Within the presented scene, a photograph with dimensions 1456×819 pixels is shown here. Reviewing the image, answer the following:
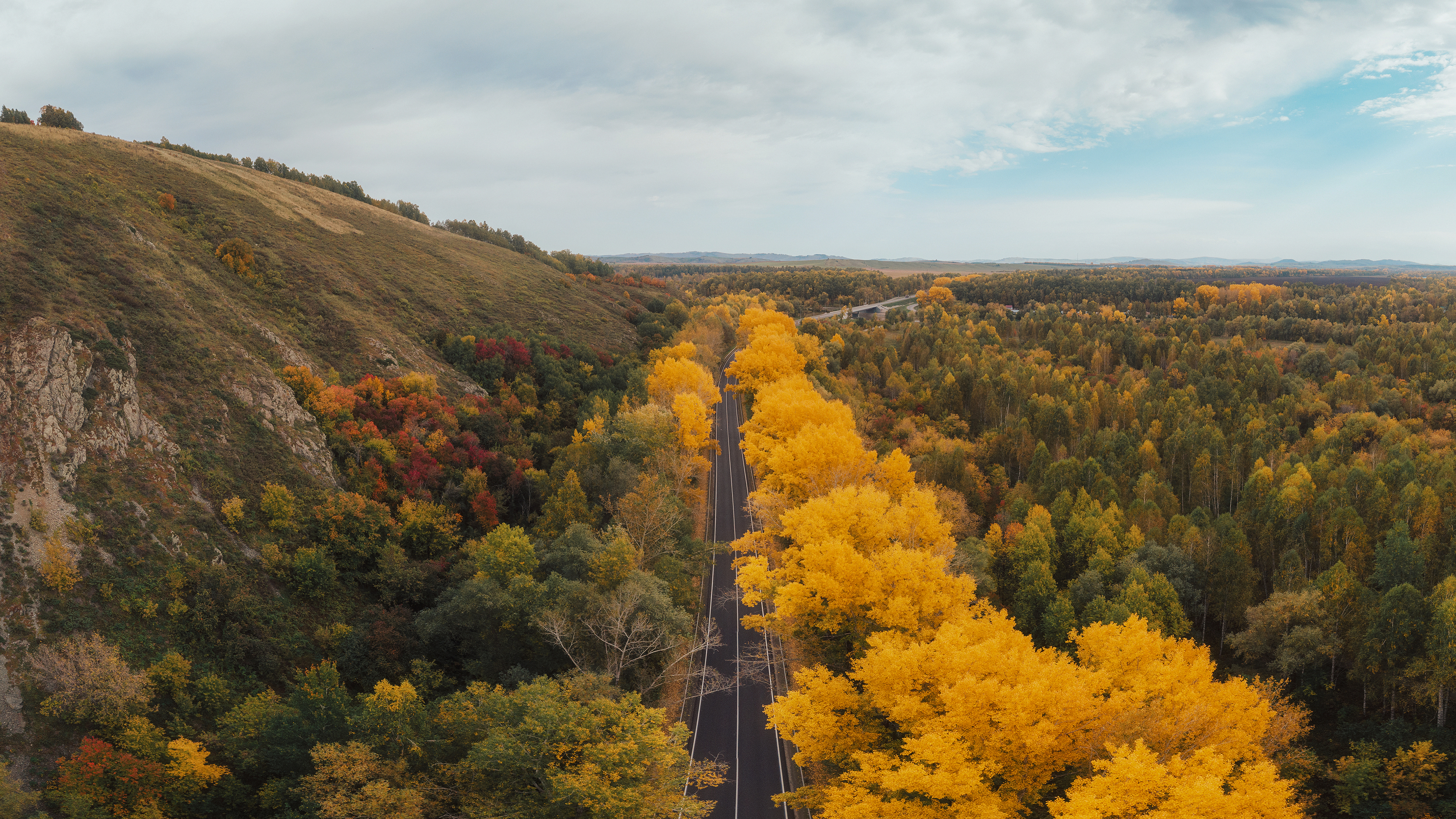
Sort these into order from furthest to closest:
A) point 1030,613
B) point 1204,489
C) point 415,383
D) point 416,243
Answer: point 416,243, point 1204,489, point 415,383, point 1030,613

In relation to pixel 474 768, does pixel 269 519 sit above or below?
above

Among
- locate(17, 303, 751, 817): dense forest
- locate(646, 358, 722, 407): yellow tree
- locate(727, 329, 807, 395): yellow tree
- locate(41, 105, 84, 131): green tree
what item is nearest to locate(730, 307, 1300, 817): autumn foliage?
locate(17, 303, 751, 817): dense forest

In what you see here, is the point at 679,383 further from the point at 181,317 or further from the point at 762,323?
the point at 762,323

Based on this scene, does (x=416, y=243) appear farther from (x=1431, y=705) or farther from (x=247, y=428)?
(x=1431, y=705)

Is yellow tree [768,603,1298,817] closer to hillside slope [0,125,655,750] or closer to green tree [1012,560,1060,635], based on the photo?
green tree [1012,560,1060,635]

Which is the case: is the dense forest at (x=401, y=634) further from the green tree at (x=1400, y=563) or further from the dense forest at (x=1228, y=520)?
the green tree at (x=1400, y=563)

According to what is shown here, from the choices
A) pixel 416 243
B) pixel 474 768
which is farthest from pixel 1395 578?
pixel 416 243
